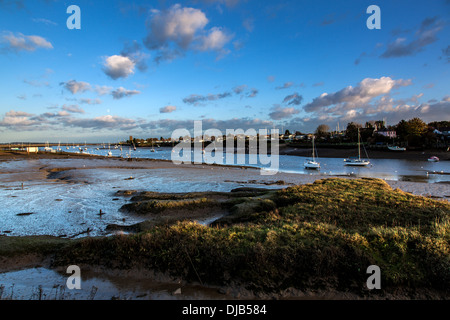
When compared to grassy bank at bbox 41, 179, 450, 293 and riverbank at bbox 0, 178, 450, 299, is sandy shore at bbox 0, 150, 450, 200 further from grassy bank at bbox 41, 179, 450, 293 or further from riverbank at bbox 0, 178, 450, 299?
riverbank at bbox 0, 178, 450, 299

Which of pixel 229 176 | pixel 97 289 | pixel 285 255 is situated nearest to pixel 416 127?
pixel 229 176

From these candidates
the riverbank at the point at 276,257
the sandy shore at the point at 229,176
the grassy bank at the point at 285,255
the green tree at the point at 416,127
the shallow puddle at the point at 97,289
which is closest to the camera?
the shallow puddle at the point at 97,289

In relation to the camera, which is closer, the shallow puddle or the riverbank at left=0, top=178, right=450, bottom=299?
the shallow puddle

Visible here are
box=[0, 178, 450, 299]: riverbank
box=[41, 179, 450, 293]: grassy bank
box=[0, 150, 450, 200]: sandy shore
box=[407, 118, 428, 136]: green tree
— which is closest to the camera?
box=[0, 178, 450, 299]: riverbank

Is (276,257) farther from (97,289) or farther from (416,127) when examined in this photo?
(416,127)

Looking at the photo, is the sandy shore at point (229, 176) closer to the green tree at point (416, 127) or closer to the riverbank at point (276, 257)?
the riverbank at point (276, 257)

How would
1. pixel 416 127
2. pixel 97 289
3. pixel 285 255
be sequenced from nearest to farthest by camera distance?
1. pixel 97 289
2. pixel 285 255
3. pixel 416 127

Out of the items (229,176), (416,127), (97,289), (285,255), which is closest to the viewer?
(97,289)

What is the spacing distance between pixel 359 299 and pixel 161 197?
18924 millimetres

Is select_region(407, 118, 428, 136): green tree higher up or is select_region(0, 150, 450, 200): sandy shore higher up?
select_region(407, 118, 428, 136): green tree

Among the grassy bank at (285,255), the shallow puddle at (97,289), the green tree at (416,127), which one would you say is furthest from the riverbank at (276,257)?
the green tree at (416,127)

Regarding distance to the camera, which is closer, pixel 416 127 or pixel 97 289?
pixel 97 289

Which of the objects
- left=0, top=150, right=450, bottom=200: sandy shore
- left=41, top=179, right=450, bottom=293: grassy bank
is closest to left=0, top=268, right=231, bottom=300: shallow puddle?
left=41, top=179, right=450, bottom=293: grassy bank

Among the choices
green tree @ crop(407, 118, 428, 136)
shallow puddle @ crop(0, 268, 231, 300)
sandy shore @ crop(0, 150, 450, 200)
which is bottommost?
sandy shore @ crop(0, 150, 450, 200)
